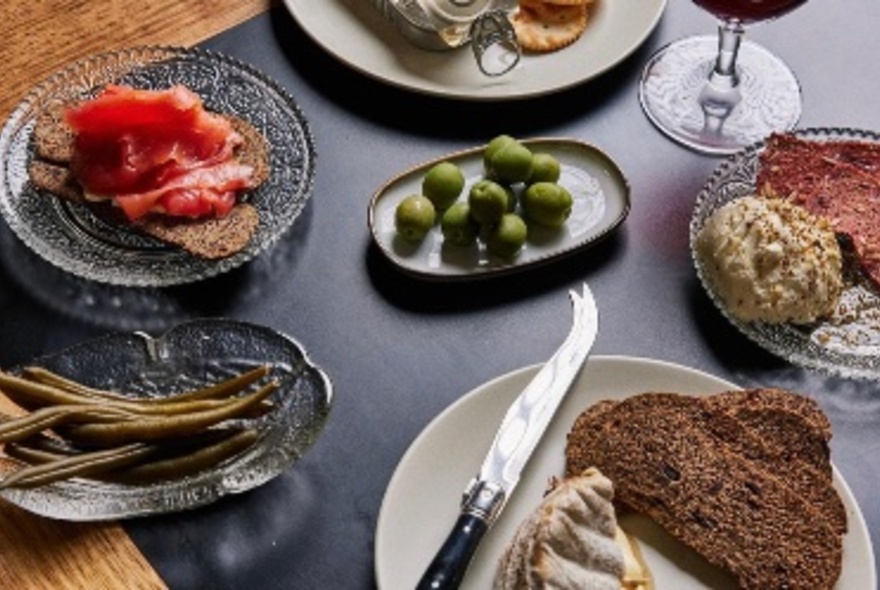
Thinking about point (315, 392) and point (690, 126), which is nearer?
point (315, 392)

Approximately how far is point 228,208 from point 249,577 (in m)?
0.40

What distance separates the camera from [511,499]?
1304 mm

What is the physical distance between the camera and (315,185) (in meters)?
1.60

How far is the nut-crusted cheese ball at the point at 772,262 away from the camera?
1431 millimetres

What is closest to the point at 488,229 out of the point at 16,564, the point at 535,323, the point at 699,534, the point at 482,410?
the point at 535,323

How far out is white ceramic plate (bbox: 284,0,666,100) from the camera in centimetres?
166

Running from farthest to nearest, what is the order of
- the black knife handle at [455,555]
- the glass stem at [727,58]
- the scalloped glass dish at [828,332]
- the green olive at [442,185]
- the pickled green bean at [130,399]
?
1. the glass stem at [727,58]
2. the green olive at [442,185]
3. the scalloped glass dish at [828,332]
4. the pickled green bean at [130,399]
5. the black knife handle at [455,555]

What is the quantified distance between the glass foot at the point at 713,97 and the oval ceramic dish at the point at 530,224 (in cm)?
13

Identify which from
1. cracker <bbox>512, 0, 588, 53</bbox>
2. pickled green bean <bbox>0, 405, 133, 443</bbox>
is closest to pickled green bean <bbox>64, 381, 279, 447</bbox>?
pickled green bean <bbox>0, 405, 133, 443</bbox>

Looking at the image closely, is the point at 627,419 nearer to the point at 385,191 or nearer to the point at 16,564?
the point at 385,191

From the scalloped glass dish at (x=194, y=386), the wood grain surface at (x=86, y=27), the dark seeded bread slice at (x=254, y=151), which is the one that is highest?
the wood grain surface at (x=86, y=27)

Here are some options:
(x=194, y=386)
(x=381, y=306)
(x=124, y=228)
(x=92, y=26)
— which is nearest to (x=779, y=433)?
(x=381, y=306)

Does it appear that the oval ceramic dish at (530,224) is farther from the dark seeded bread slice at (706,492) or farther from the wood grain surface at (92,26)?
the wood grain surface at (92,26)

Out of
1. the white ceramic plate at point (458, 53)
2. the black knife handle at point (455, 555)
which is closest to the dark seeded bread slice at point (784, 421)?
the black knife handle at point (455, 555)
